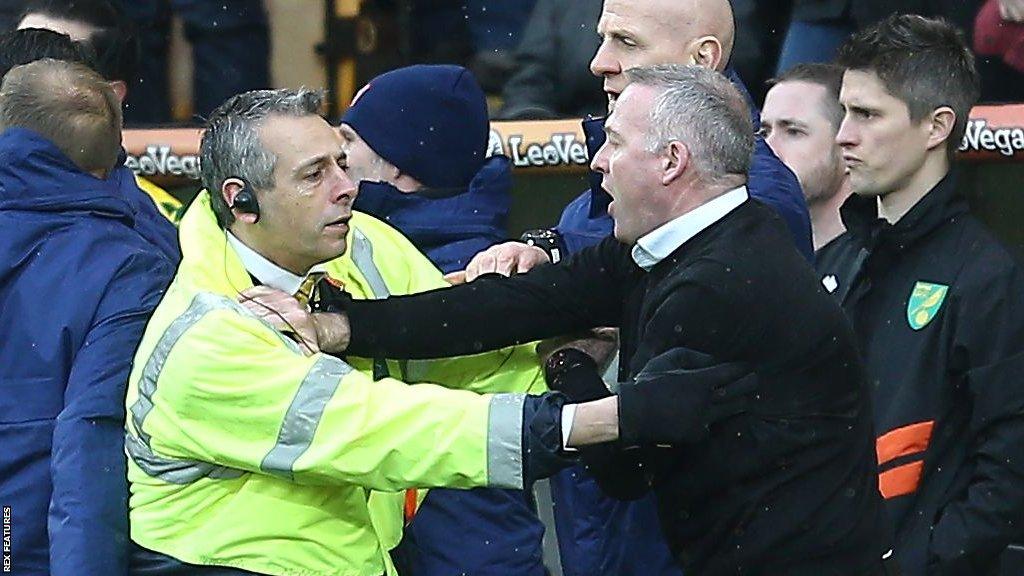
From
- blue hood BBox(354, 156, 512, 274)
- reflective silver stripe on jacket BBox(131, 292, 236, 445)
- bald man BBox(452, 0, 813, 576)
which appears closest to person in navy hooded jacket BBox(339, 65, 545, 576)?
blue hood BBox(354, 156, 512, 274)

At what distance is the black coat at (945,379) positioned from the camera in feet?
15.0

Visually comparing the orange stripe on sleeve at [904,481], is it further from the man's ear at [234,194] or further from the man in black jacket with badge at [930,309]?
the man's ear at [234,194]

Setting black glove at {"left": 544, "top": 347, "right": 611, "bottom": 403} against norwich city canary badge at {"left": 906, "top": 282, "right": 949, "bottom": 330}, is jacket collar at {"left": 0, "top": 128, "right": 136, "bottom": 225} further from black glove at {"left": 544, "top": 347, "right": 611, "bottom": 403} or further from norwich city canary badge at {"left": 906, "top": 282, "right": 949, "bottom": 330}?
norwich city canary badge at {"left": 906, "top": 282, "right": 949, "bottom": 330}

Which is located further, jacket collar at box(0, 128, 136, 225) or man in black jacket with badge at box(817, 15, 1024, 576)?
man in black jacket with badge at box(817, 15, 1024, 576)

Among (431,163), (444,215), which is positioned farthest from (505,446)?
(431,163)

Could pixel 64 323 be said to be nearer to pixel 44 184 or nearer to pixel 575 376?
pixel 44 184

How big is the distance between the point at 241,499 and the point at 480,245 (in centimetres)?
112

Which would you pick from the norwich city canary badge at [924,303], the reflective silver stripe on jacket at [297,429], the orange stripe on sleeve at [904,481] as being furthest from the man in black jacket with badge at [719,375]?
the norwich city canary badge at [924,303]

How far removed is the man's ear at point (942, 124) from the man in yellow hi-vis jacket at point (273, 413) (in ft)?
5.63

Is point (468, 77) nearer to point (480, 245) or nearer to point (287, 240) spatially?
point (480, 245)

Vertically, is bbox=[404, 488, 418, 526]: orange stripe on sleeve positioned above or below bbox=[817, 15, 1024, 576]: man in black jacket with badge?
below

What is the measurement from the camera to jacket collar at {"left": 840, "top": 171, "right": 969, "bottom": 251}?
15.9 feet

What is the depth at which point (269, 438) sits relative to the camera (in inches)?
142

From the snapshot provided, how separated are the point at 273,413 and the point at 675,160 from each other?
89 cm
